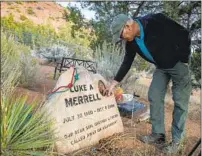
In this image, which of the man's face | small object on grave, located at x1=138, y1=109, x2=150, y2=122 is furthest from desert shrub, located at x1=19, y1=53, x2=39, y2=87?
the man's face

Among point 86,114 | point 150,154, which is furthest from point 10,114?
point 150,154

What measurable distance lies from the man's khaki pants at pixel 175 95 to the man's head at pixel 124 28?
56cm

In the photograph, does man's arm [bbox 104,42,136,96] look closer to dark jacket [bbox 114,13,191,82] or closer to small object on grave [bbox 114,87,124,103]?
dark jacket [bbox 114,13,191,82]

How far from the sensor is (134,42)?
424 centimetres

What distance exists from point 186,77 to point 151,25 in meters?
0.67

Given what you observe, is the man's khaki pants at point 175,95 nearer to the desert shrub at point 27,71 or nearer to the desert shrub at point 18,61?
the desert shrub at point 18,61

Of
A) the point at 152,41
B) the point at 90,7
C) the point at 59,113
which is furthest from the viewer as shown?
the point at 90,7

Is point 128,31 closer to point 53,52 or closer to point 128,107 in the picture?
point 128,107

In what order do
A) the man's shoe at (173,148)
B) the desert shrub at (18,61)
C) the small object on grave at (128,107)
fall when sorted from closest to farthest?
1. the man's shoe at (173,148)
2. the small object on grave at (128,107)
3. the desert shrub at (18,61)

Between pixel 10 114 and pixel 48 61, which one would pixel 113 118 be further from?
pixel 48 61

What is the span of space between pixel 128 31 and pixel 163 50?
398mm

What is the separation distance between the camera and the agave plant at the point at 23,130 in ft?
9.75

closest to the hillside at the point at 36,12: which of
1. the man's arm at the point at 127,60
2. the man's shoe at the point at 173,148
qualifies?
the man's arm at the point at 127,60

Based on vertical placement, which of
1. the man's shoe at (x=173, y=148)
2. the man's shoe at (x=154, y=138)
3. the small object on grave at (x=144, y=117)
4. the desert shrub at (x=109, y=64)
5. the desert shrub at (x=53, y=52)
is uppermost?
the desert shrub at (x=109, y=64)
